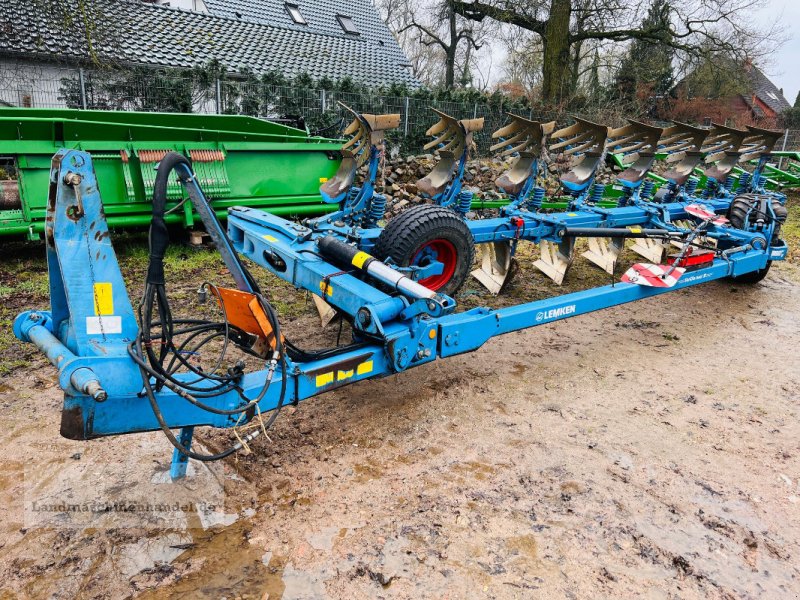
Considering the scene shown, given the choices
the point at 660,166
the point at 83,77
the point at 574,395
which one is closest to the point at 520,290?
the point at 574,395

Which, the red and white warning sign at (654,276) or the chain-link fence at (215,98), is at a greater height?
the chain-link fence at (215,98)

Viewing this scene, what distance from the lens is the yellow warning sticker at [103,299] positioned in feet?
7.06

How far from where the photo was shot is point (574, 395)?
3809mm

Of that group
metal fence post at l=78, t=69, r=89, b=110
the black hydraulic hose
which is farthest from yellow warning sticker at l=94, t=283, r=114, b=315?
metal fence post at l=78, t=69, r=89, b=110

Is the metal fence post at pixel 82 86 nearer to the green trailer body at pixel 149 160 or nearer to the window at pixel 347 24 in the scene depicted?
the green trailer body at pixel 149 160

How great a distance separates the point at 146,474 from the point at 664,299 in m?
5.08

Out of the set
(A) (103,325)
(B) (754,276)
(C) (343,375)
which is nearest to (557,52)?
(B) (754,276)

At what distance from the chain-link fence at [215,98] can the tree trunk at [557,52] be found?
381 centimetres

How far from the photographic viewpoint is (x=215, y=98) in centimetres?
1072

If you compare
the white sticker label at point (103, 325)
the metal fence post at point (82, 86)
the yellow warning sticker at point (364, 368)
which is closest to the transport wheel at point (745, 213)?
the yellow warning sticker at point (364, 368)

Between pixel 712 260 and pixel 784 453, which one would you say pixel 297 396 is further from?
pixel 712 260

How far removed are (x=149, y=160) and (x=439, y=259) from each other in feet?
11.8

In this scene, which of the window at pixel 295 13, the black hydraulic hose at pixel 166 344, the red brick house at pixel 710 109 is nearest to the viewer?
the black hydraulic hose at pixel 166 344

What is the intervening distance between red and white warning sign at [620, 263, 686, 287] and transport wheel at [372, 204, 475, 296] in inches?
45.9
